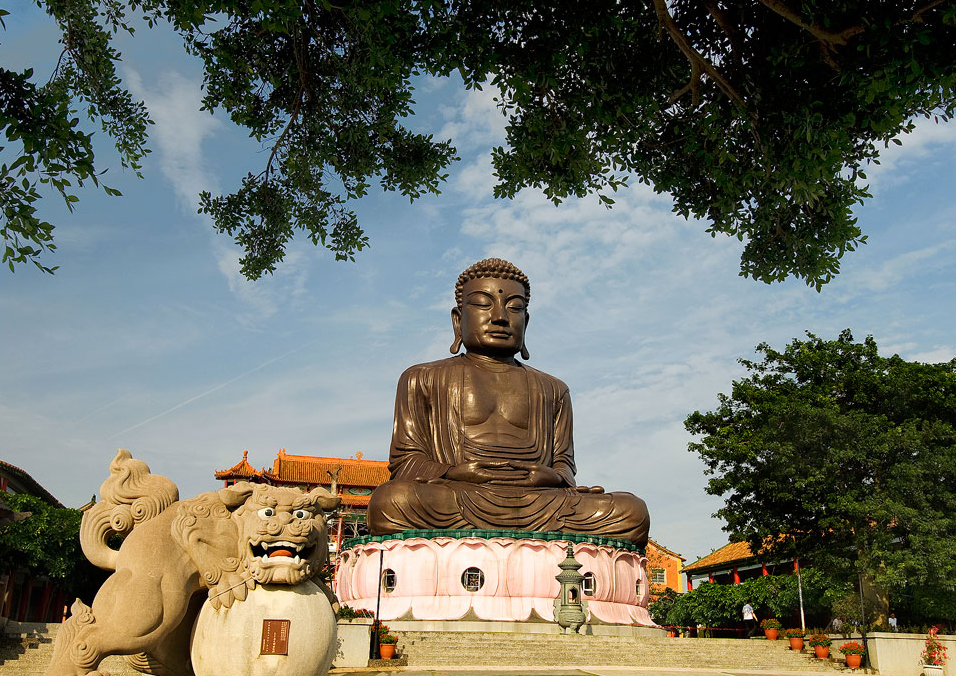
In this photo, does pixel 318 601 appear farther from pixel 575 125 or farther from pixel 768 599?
pixel 768 599

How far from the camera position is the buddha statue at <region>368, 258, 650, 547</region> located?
13.5 metres

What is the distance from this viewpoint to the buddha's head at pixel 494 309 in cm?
1581

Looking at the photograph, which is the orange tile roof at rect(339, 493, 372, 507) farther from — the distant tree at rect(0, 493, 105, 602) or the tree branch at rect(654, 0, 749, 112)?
the tree branch at rect(654, 0, 749, 112)

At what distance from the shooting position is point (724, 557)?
95.0 ft

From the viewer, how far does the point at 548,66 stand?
6.91m

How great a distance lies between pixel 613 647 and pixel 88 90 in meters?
9.30

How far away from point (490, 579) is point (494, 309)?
16.9ft

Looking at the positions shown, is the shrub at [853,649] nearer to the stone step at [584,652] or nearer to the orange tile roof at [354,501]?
the stone step at [584,652]

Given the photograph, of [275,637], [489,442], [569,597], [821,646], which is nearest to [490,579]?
[569,597]

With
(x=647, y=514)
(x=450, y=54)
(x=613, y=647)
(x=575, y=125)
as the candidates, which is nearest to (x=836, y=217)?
(x=575, y=125)

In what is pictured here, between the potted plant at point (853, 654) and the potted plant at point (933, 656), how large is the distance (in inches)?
32.5

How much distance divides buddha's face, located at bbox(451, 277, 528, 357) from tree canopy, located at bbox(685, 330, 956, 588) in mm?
5647

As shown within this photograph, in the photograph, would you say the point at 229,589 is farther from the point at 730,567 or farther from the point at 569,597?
the point at 730,567

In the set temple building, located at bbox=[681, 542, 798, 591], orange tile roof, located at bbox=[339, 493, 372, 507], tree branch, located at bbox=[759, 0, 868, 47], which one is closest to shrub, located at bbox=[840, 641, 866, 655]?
tree branch, located at bbox=[759, 0, 868, 47]
